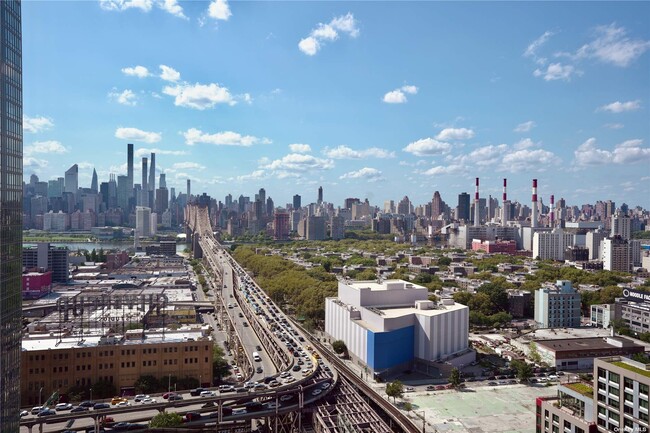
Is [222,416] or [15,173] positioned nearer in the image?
[15,173]

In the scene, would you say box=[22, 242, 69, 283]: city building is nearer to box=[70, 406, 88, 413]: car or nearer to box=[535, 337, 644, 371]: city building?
box=[70, 406, 88, 413]: car

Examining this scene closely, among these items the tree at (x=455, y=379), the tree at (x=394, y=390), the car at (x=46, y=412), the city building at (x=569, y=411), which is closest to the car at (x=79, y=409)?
the car at (x=46, y=412)

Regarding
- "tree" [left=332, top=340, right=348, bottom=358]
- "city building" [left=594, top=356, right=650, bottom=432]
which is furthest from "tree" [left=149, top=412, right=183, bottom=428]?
"tree" [left=332, top=340, right=348, bottom=358]

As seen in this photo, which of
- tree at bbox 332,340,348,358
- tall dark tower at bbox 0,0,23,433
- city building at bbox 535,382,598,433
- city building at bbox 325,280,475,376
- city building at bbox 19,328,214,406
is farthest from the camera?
tree at bbox 332,340,348,358

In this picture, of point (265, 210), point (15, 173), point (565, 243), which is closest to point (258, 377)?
point (15, 173)

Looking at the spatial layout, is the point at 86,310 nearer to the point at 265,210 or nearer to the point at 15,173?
the point at 15,173

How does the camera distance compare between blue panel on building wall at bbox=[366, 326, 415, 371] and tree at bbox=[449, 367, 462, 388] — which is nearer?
tree at bbox=[449, 367, 462, 388]

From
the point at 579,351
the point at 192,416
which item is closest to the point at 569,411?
the point at 192,416
